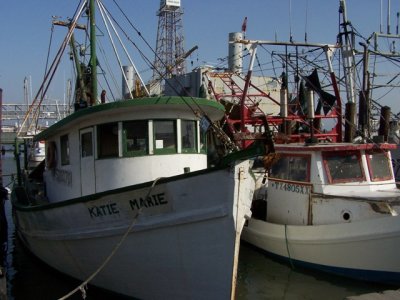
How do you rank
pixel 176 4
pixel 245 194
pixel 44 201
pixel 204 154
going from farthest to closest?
pixel 176 4 → pixel 44 201 → pixel 204 154 → pixel 245 194

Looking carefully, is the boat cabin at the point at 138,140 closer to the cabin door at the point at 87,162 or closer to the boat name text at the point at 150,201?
the cabin door at the point at 87,162

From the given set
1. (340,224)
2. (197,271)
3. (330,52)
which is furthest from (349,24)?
(197,271)

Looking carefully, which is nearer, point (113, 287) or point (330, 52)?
point (113, 287)

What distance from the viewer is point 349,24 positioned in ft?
49.8

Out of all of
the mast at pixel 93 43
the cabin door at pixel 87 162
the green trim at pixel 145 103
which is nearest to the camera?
the green trim at pixel 145 103

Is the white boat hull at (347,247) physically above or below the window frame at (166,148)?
below

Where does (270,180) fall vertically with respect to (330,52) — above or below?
below

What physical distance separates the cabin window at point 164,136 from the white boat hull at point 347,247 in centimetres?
390

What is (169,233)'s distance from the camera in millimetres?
6281

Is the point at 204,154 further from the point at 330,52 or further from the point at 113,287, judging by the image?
the point at 330,52

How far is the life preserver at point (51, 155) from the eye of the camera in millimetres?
9453

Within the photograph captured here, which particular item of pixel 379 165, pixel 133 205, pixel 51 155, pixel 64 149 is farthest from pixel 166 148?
pixel 379 165

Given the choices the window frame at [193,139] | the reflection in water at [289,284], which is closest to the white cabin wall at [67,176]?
the window frame at [193,139]

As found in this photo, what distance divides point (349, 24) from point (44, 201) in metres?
11.1
